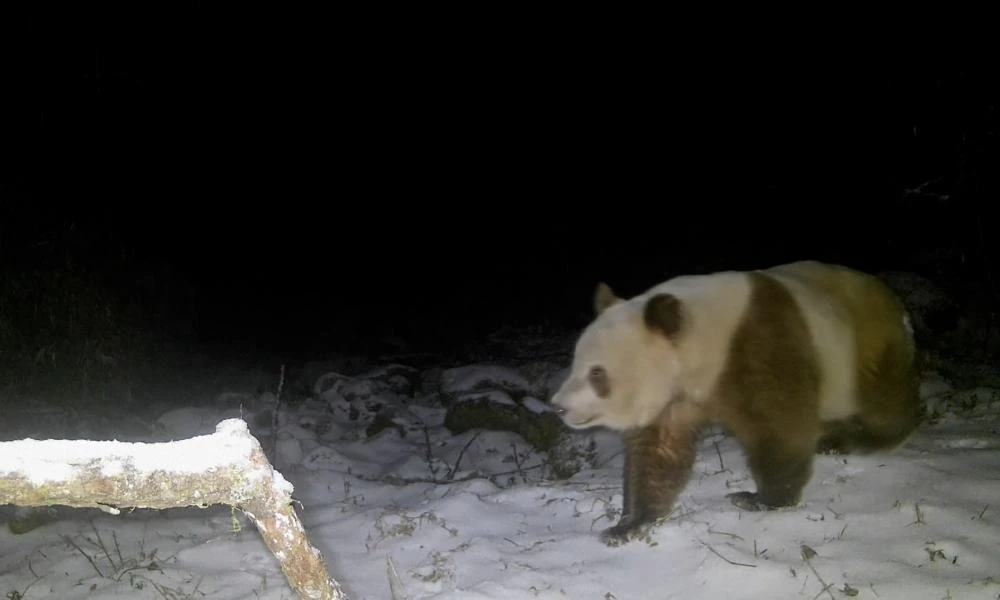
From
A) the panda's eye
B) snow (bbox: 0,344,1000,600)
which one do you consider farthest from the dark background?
the panda's eye

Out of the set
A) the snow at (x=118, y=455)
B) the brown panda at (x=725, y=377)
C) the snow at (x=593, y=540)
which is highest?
the snow at (x=118, y=455)

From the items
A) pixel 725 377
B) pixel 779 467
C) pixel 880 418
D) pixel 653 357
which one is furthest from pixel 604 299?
pixel 880 418

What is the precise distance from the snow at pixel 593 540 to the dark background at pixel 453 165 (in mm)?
4777

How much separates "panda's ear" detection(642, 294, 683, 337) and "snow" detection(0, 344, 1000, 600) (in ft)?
3.45

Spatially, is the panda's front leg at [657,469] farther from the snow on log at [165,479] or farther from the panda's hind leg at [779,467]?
the snow on log at [165,479]

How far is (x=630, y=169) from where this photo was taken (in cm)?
1761

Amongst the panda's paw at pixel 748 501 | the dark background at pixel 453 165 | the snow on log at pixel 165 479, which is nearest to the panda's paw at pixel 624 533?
the panda's paw at pixel 748 501

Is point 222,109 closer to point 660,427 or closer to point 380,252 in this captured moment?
point 380,252

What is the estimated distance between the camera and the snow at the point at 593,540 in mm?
3375

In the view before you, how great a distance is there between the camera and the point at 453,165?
776 inches

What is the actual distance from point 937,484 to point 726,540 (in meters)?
1.25

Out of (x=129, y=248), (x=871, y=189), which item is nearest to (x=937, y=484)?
(x=871, y=189)

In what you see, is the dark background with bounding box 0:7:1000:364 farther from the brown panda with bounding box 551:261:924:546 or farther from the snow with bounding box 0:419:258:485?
the snow with bounding box 0:419:258:485

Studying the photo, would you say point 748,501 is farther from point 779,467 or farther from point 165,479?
point 165,479
